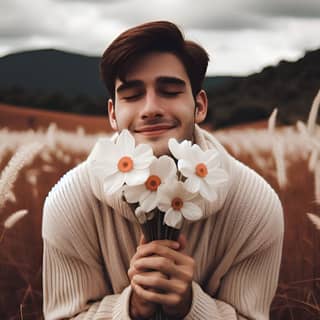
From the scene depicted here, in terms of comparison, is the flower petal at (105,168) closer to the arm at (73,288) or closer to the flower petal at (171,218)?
the flower petal at (171,218)

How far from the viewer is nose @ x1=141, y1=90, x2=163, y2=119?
1067mm

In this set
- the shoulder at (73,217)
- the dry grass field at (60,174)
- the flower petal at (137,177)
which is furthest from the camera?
the dry grass field at (60,174)

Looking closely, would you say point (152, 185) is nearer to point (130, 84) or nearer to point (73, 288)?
point (130, 84)

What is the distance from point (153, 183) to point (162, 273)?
0.15m

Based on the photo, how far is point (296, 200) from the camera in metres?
1.78

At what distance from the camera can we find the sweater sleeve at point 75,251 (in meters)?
1.19

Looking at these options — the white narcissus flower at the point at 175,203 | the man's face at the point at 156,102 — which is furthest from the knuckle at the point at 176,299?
the man's face at the point at 156,102

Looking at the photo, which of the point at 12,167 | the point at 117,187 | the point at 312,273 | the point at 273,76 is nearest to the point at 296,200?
the point at 312,273

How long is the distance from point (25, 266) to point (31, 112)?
469 millimetres

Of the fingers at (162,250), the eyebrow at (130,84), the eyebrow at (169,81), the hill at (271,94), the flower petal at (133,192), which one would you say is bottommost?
the fingers at (162,250)

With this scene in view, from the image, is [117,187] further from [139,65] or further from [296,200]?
[296,200]

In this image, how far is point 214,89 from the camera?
1.84 meters

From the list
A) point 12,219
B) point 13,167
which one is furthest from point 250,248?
point 12,219

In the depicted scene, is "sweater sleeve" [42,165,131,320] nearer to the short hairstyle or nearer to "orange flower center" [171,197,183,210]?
the short hairstyle
